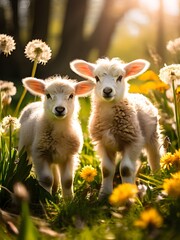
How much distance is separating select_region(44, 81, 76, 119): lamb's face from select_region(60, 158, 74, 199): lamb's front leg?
45cm

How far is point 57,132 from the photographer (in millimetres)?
4730

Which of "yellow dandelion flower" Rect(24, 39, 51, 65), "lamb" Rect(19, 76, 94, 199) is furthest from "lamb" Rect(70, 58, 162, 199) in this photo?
"yellow dandelion flower" Rect(24, 39, 51, 65)

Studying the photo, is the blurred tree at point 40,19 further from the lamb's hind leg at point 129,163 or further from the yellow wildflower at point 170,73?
the yellow wildflower at point 170,73

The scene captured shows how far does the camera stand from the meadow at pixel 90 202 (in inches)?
103

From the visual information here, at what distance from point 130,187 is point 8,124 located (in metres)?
2.09

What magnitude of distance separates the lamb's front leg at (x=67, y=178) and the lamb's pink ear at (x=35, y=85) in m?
0.72

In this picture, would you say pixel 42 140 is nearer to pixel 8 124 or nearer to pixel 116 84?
pixel 8 124

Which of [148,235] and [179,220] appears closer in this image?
[148,235]

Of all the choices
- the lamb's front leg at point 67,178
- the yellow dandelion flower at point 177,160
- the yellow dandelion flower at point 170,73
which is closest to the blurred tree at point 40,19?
the lamb's front leg at point 67,178

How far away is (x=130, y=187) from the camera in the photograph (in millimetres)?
2611

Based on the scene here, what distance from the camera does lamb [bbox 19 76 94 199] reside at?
15.2ft

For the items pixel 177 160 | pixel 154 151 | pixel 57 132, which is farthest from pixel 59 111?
pixel 154 151

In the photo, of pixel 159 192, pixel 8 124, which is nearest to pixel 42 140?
pixel 8 124

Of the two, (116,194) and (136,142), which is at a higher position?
(136,142)
